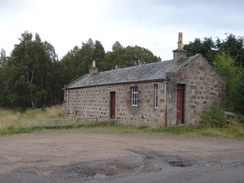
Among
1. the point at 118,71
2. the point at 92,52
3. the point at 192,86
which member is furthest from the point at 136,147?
the point at 92,52

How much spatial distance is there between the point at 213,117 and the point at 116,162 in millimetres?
11468

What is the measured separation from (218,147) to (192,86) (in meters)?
7.60

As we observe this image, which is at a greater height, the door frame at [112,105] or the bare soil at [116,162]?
the door frame at [112,105]

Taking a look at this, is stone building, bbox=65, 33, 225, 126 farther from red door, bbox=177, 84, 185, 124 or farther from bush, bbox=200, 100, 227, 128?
bush, bbox=200, 100, 227, 128

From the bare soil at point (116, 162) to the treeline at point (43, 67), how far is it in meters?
25.9

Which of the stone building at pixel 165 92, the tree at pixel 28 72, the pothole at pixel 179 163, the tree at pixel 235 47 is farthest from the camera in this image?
the tree at pixel 28 72

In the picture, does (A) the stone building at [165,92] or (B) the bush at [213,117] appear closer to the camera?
(A) the stone building at [165,92]

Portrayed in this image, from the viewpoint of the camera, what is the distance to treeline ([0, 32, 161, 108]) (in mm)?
34625

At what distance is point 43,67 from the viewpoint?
Answer: 3672 centimetres

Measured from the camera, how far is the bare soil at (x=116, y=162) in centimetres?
621

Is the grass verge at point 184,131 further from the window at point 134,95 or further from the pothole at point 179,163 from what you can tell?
the pothole at point 179,163

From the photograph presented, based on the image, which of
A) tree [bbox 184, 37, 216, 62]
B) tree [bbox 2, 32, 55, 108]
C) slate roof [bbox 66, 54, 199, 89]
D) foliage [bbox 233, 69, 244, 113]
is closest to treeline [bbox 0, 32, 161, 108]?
tree [bbox 2, 32, 55, 108]

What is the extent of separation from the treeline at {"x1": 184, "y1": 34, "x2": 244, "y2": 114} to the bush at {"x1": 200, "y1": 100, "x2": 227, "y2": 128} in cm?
105

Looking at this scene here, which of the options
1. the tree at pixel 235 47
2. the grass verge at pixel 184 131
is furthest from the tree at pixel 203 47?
the grass verge at pixel 184 131
